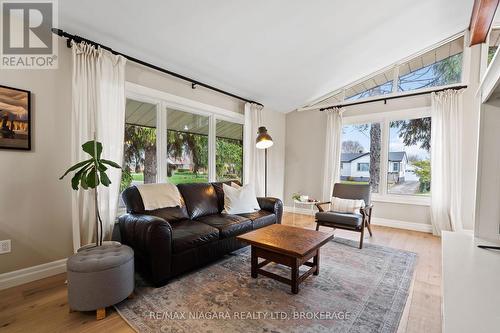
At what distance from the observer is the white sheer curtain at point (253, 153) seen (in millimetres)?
4582

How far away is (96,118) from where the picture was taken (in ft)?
8.36

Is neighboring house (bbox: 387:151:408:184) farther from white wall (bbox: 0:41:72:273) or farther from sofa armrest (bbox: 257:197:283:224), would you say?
white wall (bbox: 0:41:72:273)

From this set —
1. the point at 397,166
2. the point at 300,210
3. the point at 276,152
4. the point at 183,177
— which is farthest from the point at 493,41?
the point at 183,177

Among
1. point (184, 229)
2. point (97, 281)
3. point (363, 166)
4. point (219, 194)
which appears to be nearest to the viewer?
point (97, 281)

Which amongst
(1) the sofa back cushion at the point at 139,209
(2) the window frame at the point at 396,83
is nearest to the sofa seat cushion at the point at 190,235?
(1) the sofa back cushion at the point at 139,209

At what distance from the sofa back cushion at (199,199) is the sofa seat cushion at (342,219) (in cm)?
157

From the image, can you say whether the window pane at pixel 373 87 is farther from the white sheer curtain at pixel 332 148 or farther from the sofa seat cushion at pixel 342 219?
the sofa seat cushion at pixel 342 219

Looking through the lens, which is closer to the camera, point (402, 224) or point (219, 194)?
point (219, 194)

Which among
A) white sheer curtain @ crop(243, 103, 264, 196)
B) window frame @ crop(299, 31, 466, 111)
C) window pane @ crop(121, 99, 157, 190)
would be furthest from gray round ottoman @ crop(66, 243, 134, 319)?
window frame @ crop(299, 31, 466, 111)

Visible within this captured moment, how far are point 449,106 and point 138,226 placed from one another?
482 centimetres

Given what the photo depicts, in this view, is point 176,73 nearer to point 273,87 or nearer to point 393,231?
point 273,87

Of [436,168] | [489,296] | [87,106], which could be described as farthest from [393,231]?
[87,106]

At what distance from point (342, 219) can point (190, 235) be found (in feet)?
6.94

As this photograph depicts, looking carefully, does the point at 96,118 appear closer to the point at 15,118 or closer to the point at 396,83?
the point at 15,118
